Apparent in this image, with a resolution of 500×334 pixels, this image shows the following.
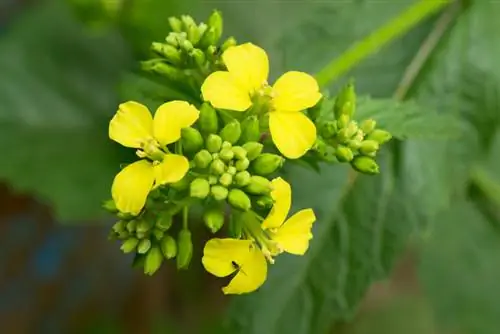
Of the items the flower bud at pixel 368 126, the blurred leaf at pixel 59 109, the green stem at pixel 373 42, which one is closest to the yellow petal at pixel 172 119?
the flower bud at pixel 368 126

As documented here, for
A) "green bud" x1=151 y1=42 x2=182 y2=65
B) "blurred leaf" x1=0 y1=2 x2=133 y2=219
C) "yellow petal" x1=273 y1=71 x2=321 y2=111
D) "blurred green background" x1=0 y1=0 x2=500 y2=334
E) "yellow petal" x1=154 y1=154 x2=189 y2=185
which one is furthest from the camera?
"blurred leaf" x1=0 y1=2 x2=133 y2=219

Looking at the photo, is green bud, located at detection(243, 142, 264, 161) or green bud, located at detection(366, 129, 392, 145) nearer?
green bud, located at detection(243, 142, 264, 161)

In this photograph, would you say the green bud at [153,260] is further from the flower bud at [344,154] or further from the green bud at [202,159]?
the flower bud at [344,154]

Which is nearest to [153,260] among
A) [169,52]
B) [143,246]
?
[143,246]

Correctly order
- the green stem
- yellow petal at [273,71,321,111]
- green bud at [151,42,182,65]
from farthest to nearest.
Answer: the green stem < green bud at [151,42,182,65] < yellow petal at [273,71,321,111]

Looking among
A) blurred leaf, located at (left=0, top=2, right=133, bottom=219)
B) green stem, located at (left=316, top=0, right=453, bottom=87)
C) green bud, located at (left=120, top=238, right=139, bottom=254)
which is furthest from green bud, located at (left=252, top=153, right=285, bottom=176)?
blurred leaf, located at (left=0, top=2, right=133, bottom=219)

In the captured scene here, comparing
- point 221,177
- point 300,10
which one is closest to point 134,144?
point 221,177

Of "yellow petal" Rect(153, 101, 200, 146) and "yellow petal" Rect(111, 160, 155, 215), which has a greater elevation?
"yellow petal" Rect(153, 101, 200, 146)

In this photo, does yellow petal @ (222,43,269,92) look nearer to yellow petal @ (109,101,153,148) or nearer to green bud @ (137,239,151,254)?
yellow petal @ (109,101,153,148)
